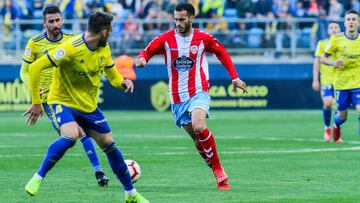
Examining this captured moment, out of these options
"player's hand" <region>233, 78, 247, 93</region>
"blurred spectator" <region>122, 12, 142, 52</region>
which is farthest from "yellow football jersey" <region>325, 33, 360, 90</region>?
"blurred spectator" <region>122, 12, 142, 52</region>

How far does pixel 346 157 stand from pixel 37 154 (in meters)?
5.19

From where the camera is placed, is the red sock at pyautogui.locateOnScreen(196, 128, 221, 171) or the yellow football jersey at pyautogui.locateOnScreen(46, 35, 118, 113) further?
the red sock at pyautogui.locateOnScreen(196, 128, 221, 171)

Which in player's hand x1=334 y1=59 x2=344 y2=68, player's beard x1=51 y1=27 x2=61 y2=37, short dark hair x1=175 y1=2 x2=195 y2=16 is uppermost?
short dark hair x1=175 y1=2 x2=195 y2=16

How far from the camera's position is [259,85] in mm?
31312

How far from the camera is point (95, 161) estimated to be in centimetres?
1299

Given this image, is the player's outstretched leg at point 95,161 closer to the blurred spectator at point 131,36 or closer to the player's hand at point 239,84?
the player's hand at point 239,84

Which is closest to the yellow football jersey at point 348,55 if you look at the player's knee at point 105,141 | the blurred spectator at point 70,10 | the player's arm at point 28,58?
the player's arm at point 28,58

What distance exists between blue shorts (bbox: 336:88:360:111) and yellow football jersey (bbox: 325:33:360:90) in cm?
10

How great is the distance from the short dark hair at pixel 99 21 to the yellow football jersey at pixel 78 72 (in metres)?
0.27

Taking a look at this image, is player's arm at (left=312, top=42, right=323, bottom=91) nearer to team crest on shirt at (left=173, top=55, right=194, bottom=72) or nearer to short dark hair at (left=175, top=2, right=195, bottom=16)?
team crest on shirt at (left=173, top=55, right=194, bottom=72)

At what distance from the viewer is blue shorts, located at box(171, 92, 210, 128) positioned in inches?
504

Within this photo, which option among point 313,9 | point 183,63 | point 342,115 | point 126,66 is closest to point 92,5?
point 126,66

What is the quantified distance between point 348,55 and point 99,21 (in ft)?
30.2

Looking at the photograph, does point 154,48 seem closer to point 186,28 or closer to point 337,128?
point 186,28
